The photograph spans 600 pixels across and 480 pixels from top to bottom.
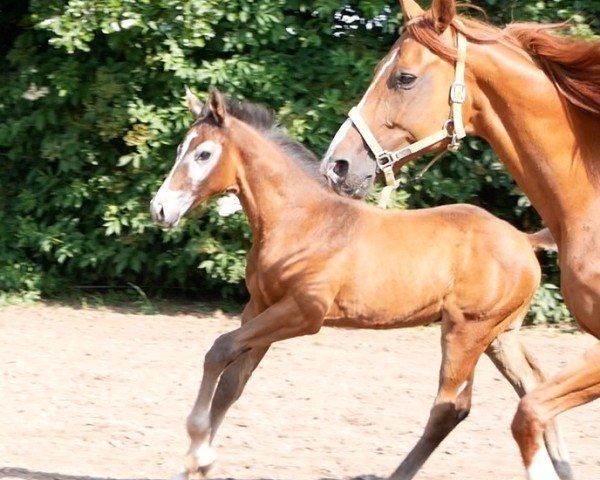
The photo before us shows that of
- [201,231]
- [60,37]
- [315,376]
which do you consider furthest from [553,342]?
[60,37]

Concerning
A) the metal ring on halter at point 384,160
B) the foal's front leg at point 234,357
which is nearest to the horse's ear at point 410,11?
the metal ring on halter at point 384,160

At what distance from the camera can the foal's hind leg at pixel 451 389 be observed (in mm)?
5277

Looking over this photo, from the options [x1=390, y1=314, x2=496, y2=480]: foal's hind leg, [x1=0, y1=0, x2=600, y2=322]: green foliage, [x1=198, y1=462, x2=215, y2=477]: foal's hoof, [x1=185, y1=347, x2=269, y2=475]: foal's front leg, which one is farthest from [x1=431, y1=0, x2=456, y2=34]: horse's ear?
[x1=0, y1=0, x2=600, y2=322]: green foliage

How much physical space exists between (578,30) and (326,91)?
193 cm

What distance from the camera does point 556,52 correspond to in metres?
4.30

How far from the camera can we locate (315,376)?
23.9 ft

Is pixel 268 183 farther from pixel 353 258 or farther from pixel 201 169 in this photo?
pixel 353 258

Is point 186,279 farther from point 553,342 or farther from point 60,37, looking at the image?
point 553,342

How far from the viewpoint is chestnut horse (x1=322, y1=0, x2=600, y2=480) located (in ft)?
13.8

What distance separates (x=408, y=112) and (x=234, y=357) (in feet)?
4.91

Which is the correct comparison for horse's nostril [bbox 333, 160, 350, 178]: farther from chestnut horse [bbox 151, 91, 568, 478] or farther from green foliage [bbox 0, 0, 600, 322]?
green foliage [bbox 0, 0, 600, 322]

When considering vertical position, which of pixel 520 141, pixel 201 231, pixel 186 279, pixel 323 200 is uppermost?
pixel 520 141

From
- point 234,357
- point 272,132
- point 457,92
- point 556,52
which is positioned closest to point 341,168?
point 457,92

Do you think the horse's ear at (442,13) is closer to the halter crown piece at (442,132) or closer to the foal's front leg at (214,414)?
the halter crown piece at (442,132)
